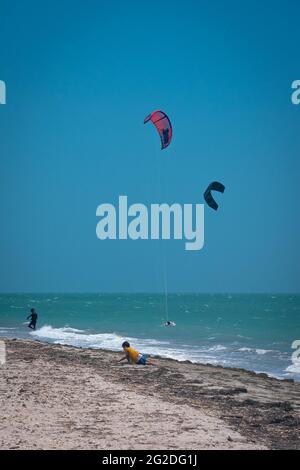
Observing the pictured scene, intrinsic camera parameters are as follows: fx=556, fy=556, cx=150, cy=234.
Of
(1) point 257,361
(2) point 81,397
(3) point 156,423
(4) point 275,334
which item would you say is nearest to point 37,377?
(2) point 81,397

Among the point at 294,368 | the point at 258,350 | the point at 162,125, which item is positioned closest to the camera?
the point at 294,368

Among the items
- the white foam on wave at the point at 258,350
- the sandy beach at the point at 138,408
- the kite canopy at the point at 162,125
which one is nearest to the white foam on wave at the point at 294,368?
the sandy beach at the point at 138,408

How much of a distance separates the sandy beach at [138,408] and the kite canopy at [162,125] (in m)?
9.40

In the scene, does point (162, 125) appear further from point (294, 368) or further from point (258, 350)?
point (258, 350)

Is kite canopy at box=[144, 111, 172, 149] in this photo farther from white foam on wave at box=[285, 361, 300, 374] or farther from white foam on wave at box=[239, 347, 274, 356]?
white foam on wave at box=[239, 347, 274, 356]

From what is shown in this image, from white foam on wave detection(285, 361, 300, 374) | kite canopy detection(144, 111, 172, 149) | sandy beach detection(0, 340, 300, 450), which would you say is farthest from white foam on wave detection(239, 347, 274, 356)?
kite canopy detection(144, 111, 172, 149)

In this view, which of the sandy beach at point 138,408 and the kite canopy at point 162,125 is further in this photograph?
the kite canopy at point 162,125

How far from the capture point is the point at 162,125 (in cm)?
2033

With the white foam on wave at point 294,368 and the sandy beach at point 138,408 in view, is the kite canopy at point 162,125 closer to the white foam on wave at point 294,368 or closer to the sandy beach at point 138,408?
the white foam on wave at point 294,368

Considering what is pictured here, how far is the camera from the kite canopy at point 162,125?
2008 cm

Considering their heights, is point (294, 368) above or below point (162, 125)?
below

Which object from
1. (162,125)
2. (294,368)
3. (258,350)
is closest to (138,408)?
(294,368)

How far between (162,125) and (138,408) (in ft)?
44.9
